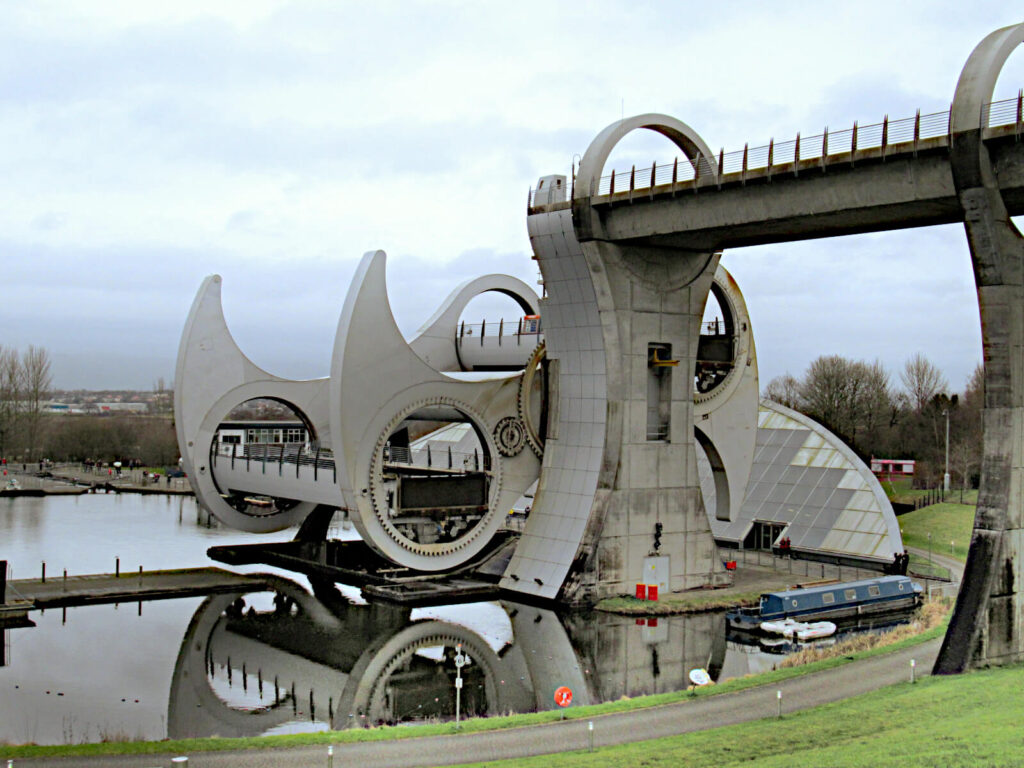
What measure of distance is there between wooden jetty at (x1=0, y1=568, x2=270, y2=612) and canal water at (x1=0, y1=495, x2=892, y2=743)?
0.65 metres

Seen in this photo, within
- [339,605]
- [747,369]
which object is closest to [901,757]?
[339,605]

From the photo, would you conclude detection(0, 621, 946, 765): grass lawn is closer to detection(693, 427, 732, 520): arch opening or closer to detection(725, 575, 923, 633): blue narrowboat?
detection(725, 575, 923, 633): blue narrowboat

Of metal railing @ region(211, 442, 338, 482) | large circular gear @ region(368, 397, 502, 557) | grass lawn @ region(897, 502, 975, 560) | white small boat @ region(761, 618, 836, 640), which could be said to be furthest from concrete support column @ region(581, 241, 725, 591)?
grass lawn @ region(897, 502, 975, 560)

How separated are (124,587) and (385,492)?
28.9 ft

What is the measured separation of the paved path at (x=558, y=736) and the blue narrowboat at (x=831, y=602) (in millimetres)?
7454

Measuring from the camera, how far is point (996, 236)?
75.0ft

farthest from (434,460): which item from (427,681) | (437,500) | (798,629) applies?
(427,681)

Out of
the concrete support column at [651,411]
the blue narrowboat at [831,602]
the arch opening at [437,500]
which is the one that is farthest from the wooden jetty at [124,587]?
the blue narrowboat at [831,602]

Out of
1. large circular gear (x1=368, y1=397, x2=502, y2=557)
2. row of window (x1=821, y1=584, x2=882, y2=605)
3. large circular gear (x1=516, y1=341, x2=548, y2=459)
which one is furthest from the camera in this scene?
large circular gear (x1=516, y1=341, x2=548, y2=459)

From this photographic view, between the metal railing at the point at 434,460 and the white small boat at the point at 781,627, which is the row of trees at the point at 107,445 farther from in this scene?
the white small boat at the point at 781,627

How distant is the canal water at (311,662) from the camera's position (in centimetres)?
2205

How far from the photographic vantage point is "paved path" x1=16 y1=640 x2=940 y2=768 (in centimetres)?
1706

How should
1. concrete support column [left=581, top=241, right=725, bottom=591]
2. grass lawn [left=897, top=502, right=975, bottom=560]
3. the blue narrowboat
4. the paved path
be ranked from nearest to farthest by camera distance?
the paved path
the blue narrowboat
concrete support column [left=581, top=241, right=725, bottom=591]
grass lawn [left=897, top=502, right=975, bottom=560]

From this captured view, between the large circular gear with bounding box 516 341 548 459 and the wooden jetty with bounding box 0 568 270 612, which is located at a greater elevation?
the large circular gear with bounding box 516 341 548 459
